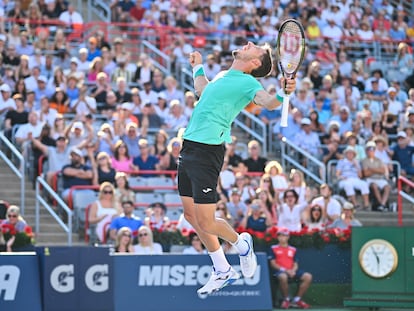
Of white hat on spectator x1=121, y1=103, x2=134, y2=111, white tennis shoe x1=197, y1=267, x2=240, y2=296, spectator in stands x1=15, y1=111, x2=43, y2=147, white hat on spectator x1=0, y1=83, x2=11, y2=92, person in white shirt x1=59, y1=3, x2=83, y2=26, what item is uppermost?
person in white shirt x1=59, y1=3, x2=83, y2=26

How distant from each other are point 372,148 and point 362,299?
5197 mm

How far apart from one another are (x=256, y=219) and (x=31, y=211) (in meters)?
3.68

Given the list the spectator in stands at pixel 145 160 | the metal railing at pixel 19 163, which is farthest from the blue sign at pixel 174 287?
the spectator in stands at pixel 145 160

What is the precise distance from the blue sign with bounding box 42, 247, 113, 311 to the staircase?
3516 mm

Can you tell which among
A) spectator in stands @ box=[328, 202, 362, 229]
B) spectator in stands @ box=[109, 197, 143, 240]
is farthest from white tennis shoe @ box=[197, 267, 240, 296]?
spectator in stands @ box=[328, 202, 362, 229]

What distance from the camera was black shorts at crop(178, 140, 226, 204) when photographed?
1088cm

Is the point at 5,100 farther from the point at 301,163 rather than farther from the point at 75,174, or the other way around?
the point at 301,163

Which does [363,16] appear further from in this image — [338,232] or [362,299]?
[362,299]

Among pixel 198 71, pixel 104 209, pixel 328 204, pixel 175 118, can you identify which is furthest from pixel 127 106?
pixel 198 71

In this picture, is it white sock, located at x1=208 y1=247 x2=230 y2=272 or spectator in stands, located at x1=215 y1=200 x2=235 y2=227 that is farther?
spectator in stands, located at x1=215 y1=200 x2=235 y2=227

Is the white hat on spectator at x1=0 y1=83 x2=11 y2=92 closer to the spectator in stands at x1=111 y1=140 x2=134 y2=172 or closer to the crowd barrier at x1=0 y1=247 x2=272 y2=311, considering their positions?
the spectator in stands at x1=111 y1=140 x2=134 y2=172

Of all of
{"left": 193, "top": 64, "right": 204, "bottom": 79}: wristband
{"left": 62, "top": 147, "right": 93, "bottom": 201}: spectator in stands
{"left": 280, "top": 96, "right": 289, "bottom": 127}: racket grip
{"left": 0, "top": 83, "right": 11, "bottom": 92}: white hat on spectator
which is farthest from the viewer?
{"left": 0, "top": 83, "right": 11, "bottom": 92}: white hat on spectator

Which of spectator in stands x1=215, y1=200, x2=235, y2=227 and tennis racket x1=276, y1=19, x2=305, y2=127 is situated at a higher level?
tennis racket x1=276, y1=19, x2=305, y2=127

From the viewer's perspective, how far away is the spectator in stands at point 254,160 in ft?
68.6
